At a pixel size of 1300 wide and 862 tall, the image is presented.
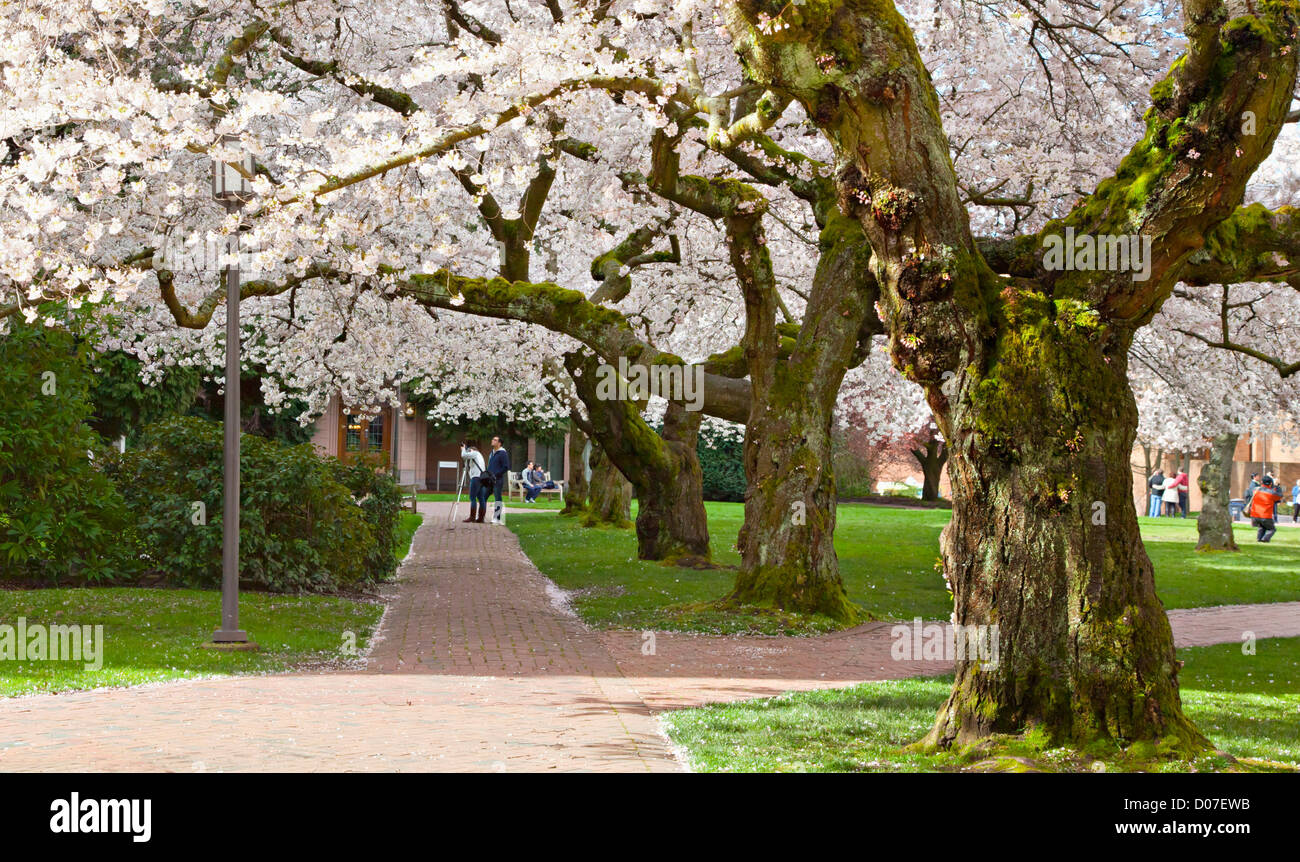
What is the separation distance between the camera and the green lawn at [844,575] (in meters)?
13.2

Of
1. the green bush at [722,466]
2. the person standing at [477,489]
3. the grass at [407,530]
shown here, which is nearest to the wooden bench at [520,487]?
the green bush at [722,466]

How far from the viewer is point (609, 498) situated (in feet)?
92.1

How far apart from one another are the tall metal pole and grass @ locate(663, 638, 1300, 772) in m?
4.72

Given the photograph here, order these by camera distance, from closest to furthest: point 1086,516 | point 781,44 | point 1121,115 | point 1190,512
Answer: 1. point 1086,516
2. point 781,44
3. point 1121,115
4. point 1190,512

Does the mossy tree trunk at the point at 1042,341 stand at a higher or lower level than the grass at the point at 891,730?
higher

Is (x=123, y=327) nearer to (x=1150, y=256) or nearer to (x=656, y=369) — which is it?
(x=656, y=369)

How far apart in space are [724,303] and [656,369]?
9.86 m

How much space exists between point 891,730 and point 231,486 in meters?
6.29

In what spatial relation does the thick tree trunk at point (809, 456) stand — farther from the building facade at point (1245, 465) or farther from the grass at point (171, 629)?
the building facade at point (1245, 465)

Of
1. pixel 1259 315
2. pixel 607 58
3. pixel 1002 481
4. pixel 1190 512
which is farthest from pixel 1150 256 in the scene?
pixel 1190 512

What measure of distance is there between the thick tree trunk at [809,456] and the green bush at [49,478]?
778 centimetres

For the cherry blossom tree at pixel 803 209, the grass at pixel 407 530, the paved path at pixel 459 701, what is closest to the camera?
the paved path at pixel 459 701

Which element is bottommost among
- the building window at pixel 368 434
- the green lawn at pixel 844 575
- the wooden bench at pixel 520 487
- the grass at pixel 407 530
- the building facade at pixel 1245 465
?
the green lawn at pixel 844 575

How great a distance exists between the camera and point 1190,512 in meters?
53.1
